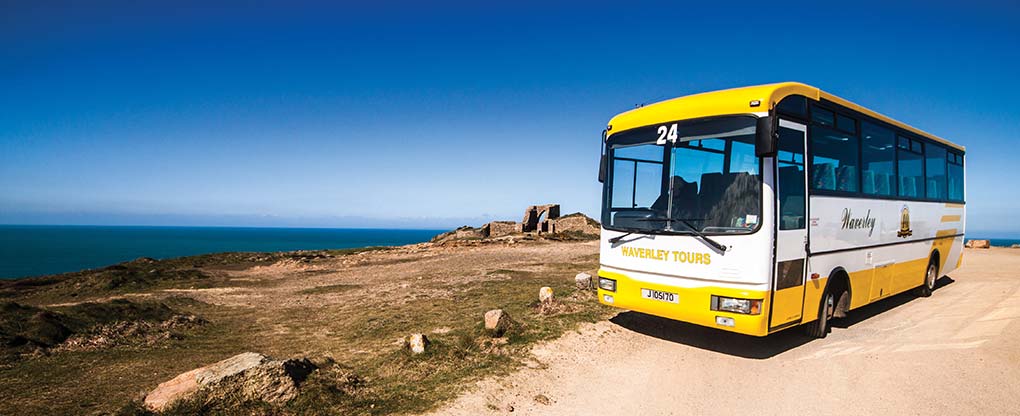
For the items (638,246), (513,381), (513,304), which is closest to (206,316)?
(513,304)

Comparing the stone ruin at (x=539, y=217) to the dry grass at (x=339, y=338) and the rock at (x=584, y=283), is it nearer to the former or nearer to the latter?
the dry grass at (x=339, y=338)

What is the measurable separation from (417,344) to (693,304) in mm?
3996

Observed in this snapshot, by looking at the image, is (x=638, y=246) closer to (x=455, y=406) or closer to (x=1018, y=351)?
(x=455, y=406)

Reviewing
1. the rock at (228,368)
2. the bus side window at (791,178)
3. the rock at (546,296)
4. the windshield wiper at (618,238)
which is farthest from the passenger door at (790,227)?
the rock at (228,368)

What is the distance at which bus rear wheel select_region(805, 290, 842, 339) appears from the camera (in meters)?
8.41

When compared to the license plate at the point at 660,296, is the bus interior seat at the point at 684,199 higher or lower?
higher

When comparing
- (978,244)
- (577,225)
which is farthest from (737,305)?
(577,225)

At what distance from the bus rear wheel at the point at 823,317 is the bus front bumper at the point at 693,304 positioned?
2075mm

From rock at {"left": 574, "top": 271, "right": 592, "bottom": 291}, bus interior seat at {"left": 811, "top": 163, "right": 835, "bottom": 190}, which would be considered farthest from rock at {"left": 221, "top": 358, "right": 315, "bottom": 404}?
rock at {"left": 574, "top": 271, "right": 592, "bottom": 291}

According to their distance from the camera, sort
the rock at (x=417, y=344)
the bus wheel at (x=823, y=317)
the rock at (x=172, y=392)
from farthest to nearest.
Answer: the bus wheel at (x=823, y=317), the rock at (x=417, y=344), the rock at (x=172, y=392)

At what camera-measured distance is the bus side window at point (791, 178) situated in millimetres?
7320

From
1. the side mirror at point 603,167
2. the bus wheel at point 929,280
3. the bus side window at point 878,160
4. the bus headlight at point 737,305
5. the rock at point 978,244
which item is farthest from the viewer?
the rock at point 978,244

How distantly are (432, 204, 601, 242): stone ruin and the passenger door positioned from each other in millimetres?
31781

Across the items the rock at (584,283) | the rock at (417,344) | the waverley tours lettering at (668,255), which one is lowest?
the rock at (417,344)
